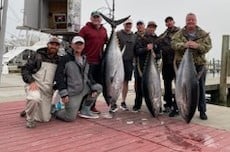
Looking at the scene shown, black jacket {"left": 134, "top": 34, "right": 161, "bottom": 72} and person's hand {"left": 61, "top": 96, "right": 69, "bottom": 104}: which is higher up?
black jacket {"left": 134, "top": 34, "right": 161, "bottom": 72}

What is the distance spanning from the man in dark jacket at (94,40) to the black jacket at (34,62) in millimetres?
608

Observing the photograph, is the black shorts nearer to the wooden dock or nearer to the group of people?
the group of people

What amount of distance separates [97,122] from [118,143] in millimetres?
1098

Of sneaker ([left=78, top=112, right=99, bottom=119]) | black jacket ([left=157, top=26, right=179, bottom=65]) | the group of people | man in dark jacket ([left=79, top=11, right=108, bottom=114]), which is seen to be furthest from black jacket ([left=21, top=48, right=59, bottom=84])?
black jacket ([left=157, top=26, right=179, bottom=65])

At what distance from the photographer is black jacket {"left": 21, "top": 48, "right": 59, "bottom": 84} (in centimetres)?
491

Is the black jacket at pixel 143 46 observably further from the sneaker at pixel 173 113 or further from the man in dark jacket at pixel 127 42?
the sneaker at pixel 173 113

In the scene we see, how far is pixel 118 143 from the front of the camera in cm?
432

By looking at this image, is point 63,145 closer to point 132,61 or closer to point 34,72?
point 34,72

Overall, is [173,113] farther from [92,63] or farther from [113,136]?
[113,136]

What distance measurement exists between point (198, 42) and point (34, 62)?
2.36 meters

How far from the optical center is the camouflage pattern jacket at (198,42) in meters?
5.55

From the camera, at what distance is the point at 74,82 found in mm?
5332

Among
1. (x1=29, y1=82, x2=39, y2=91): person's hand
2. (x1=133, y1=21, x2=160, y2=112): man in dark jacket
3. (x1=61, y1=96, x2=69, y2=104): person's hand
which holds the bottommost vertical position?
(x1=61, y1=96, x2=69, y2=104): person's hand

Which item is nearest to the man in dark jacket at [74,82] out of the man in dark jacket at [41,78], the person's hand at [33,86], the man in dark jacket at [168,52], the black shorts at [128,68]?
the man in dark jacket at [41,78]
